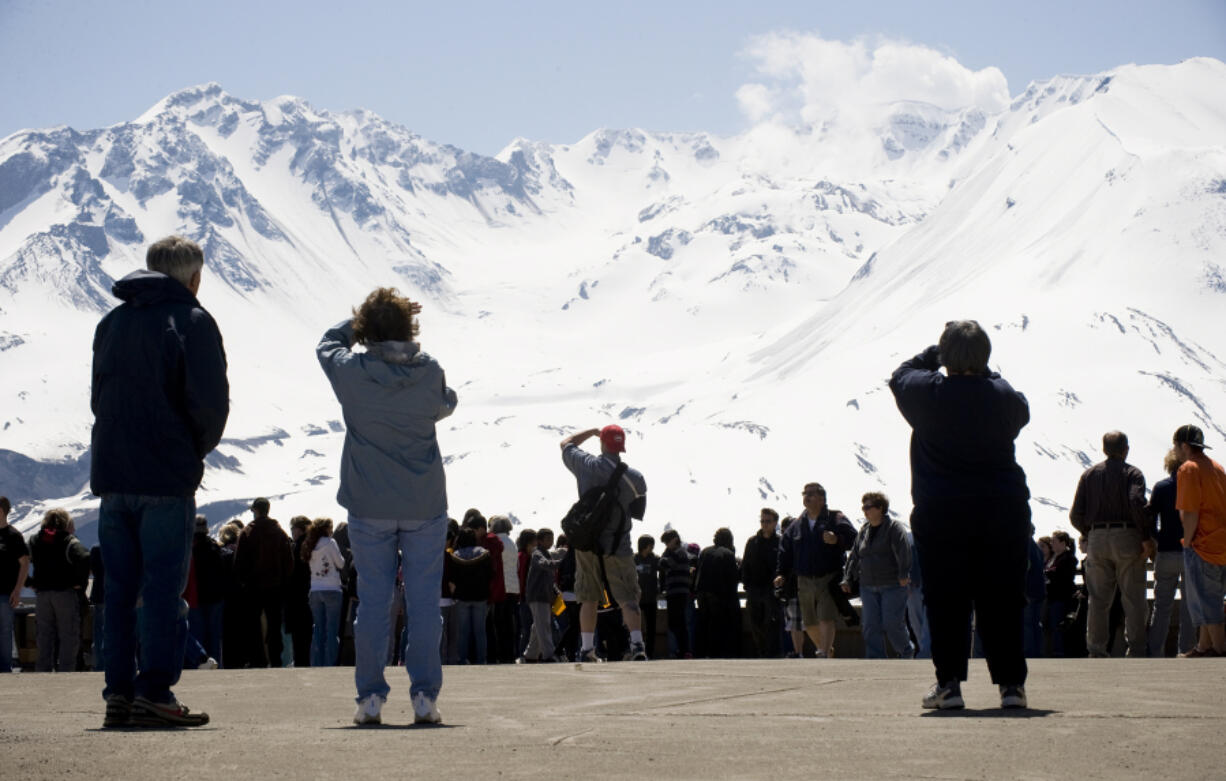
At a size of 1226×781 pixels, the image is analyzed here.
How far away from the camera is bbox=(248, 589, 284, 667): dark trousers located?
Answer: 17000 millimetres

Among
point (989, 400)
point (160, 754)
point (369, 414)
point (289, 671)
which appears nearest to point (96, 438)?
point (369, 414)

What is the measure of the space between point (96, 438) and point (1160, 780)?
476 centimetres

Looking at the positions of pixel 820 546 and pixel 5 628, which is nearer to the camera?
pixel 5 628

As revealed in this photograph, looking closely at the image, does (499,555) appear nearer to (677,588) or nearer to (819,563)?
(677,588)

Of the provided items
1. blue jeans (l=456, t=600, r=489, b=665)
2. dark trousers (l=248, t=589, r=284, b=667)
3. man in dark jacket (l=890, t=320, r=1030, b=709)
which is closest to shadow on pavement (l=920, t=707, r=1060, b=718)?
man in dark jacket (l=890, t=320, r=1030, b=709)

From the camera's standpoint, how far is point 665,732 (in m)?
6.76

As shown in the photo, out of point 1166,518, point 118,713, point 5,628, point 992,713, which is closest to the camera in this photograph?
point 118,713

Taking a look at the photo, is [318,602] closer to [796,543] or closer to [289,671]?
[289,671]

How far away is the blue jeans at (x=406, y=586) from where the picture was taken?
7.71 metres

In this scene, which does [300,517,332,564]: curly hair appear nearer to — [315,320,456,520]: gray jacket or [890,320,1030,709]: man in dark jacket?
[315,320,456,520]: gray jacket

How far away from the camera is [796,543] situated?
15.9 metres

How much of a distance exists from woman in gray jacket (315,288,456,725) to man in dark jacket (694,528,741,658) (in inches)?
440

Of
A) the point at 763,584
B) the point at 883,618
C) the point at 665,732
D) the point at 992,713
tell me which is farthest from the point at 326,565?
the point at 665,732

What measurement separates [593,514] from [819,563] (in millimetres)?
3497
